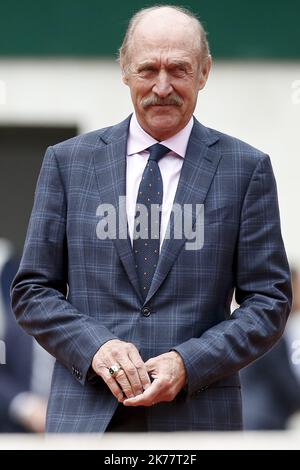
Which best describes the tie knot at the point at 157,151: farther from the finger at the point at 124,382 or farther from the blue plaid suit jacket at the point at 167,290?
the finger at the point at 124,382

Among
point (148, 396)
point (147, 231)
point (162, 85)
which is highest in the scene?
point (162, 85)

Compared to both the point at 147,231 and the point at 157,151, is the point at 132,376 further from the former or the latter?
the point at 157,151

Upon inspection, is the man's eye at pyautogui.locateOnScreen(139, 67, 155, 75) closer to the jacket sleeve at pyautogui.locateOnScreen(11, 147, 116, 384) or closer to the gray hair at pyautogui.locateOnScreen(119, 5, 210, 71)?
the gray hair at pyautogui.locateOnScreen(119, 5, 210, 71)

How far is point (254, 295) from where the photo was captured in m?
2.08

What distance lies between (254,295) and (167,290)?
0.15 meters

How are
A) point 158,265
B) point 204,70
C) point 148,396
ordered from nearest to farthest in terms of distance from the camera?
point 148,396
point 158,265
point 204,70

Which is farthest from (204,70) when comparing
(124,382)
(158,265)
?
(124,382)

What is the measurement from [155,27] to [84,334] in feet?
1.78

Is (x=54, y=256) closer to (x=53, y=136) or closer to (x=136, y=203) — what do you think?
(x=136, y=203)

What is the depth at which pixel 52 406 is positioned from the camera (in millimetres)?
2088

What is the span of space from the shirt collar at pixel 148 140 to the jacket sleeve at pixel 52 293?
0.14 meters

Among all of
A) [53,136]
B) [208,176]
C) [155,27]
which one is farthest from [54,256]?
[53,136]

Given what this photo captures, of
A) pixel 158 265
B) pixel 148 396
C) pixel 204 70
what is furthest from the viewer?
pixel 204 70

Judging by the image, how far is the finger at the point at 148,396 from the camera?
6.39 feet
